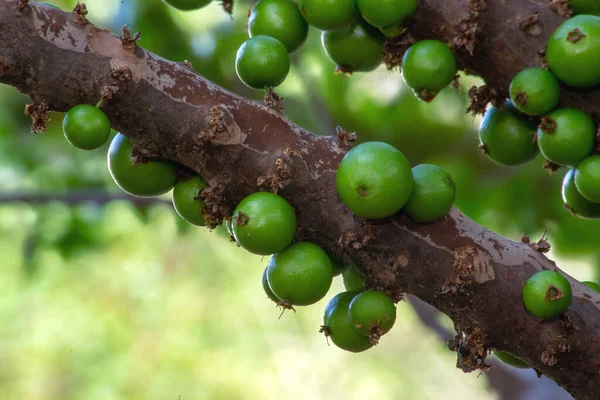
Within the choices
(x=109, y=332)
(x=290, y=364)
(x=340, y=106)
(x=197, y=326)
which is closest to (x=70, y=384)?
(x=109, y=332)

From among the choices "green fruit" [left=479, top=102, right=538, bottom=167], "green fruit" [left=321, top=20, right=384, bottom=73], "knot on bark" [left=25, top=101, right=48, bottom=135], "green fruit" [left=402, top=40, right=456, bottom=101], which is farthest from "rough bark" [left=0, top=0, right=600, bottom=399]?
"green fruit" [left=321, top=20, right=384, bottom=73]

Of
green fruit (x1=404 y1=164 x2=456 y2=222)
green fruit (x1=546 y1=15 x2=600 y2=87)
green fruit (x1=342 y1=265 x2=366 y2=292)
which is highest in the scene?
green fruit (x1=546 y1=15 x2=600 y2=87)

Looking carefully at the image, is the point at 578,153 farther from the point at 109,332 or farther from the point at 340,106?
the point at 109,332

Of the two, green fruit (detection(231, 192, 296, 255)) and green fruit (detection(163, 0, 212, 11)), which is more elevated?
green fruit (detection(163, 0, 212, 11))

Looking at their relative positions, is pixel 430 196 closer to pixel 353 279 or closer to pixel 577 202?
pixel 353 279

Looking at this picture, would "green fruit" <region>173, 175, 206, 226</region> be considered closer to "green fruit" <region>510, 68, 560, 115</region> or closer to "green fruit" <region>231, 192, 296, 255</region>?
"green fruit" <region>231, 192, 296, 255</region>

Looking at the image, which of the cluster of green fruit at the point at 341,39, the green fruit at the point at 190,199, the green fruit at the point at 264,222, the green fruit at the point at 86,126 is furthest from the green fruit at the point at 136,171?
the cluster of green fruit at the point at 341,39
